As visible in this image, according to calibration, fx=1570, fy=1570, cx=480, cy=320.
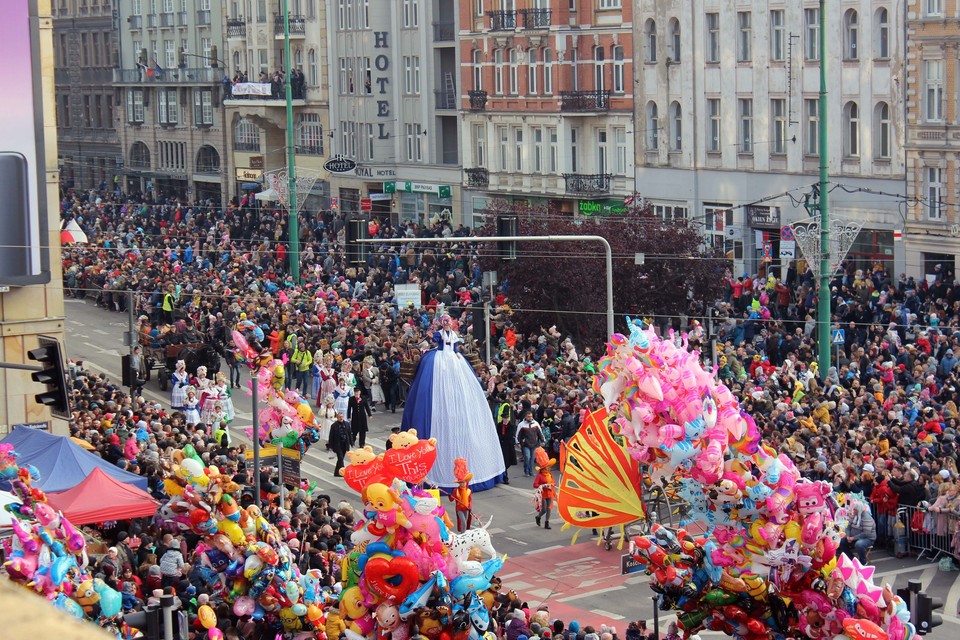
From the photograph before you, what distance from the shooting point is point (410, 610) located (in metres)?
14.5

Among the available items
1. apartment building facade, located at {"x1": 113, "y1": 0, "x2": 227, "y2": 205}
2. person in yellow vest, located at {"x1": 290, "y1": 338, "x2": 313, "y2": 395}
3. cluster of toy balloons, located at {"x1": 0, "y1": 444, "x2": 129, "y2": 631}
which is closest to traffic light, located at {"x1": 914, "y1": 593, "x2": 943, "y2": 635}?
cluster of toy balloons, located at {"x1": 0, "y1": 444, "x2": 129, "y2": 631}

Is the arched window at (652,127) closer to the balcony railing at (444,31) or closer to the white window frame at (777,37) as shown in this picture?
the white window frame at (777,37)

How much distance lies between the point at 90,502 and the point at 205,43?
62033 mm

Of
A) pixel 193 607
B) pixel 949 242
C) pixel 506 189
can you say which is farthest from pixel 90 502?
pixel 506 189

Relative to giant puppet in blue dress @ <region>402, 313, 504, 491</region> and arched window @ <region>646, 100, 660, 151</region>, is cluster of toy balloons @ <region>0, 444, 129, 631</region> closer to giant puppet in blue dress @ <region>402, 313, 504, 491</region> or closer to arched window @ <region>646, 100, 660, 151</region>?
giant puppet in blue dress @ <region>402, 313, 504, 491</region>

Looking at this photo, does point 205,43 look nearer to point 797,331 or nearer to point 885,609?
point 797,331

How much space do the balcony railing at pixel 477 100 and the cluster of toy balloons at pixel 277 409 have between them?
33.9m

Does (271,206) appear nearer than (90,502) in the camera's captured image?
No

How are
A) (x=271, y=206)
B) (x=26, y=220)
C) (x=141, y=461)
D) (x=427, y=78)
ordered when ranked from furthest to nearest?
(x=271, y=206), (x=427, y=78), (x=26, y=220), (x=141, y=461)

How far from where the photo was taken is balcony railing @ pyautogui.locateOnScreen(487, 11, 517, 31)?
55412 mm

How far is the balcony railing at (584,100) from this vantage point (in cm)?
5294

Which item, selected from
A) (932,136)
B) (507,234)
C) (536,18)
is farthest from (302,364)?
(536,18)

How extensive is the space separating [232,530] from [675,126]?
36.6 meters

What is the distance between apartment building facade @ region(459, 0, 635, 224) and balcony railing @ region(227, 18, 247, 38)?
18.7 meters
